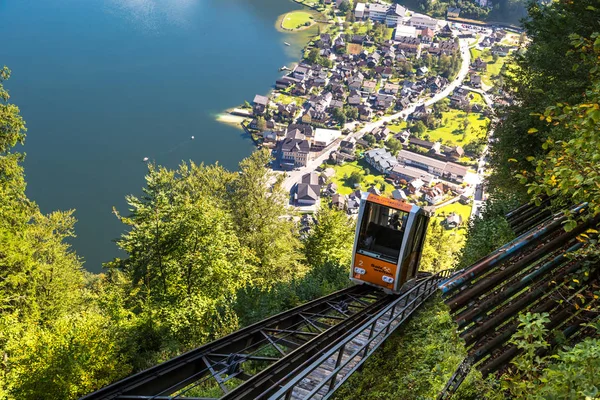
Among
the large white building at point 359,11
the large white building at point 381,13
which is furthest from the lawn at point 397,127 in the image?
the large white building at point 359,11

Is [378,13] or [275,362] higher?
[378,13]

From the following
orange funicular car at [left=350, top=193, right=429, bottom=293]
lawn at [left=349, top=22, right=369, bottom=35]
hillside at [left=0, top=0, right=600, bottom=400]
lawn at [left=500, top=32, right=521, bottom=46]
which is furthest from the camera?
lawn at [left=349, top=22, right=369, bottom=35]

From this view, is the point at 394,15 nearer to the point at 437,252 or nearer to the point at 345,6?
the point at 345,6

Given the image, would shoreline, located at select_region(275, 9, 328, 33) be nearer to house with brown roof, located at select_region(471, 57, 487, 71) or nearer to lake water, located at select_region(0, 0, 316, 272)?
lake water, located at select_region(0, 0, 316, 272)

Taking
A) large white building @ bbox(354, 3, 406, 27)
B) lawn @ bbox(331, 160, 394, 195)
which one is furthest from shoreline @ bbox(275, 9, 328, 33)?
lawn @ bbox(331, 160, 394, 195)

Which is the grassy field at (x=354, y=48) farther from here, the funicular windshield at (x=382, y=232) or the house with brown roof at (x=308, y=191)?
the funicular windshield at (x=382, y=232)

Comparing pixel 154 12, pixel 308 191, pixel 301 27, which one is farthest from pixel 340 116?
pixel 154 12

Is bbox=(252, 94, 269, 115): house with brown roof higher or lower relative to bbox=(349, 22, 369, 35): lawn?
→ lower
